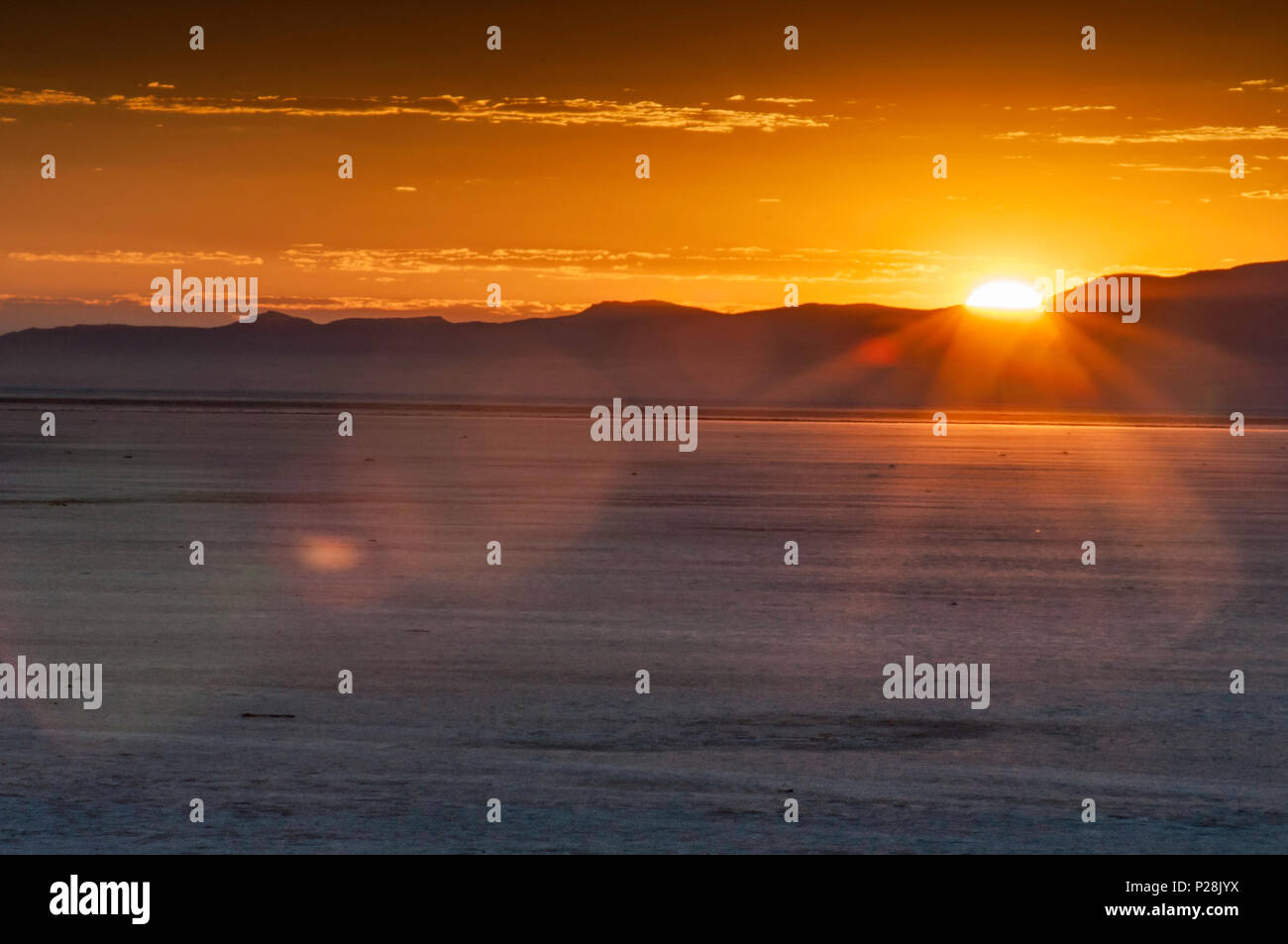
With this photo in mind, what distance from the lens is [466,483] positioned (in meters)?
28.5

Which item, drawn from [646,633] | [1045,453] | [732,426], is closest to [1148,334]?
[732,426]

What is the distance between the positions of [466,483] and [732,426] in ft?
107

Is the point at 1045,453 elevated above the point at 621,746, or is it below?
above

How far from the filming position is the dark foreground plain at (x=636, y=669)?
7277 millimetres

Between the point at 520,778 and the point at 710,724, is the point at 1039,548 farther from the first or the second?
the point at 520,778

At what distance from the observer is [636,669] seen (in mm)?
10867

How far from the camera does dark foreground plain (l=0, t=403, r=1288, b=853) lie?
23.9 ft

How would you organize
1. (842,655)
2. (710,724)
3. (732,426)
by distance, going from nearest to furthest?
(710,724) → (842,655) → (732,426)

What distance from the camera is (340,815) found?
723cm
